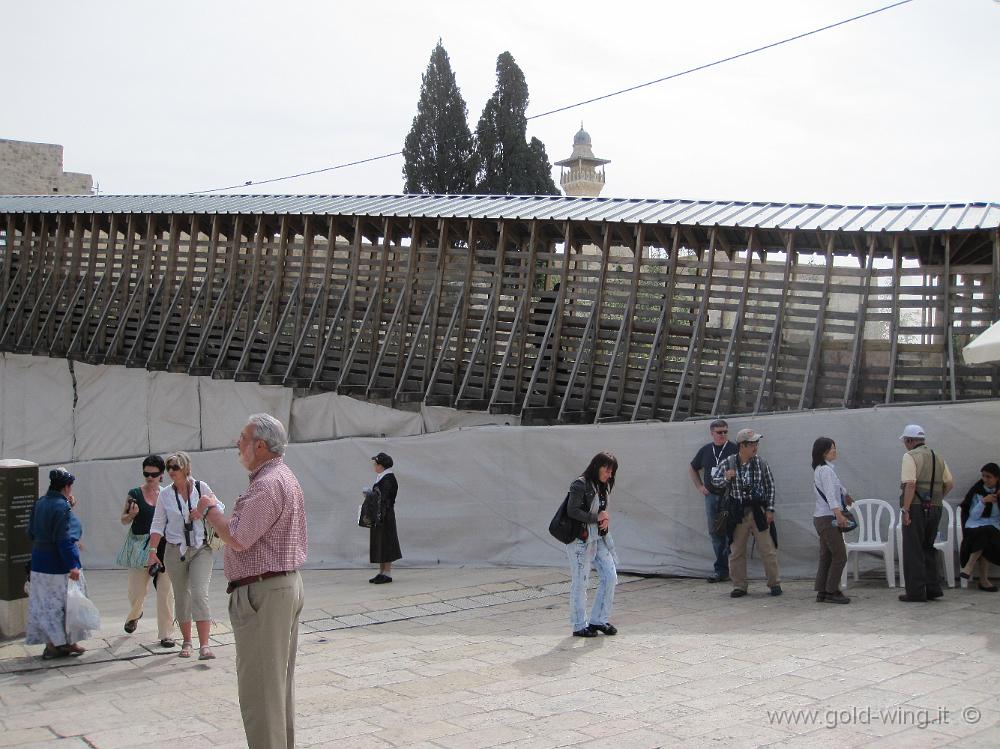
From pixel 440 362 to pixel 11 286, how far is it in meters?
11.2

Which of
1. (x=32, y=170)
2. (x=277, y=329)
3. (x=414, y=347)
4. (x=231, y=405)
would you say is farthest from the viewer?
(x=32, y=170)

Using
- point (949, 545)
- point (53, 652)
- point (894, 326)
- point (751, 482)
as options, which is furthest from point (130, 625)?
point (894, 326)

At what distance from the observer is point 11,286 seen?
69.3 feet

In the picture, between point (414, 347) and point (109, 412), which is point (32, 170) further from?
point (414, 347)

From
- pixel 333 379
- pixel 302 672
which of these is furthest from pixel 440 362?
pixel 302 672

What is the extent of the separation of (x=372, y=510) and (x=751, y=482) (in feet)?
12.8

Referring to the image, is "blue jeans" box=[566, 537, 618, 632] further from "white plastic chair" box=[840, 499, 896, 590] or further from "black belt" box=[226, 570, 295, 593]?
"black belt" box=[226, 570, 295, 593]

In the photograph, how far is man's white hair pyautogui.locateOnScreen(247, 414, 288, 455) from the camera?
180 inches

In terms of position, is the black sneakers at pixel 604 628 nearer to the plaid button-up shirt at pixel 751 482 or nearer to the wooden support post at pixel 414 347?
the plaid button-up shirt at pixel 751 482

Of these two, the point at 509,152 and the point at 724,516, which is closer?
the point at 724,516

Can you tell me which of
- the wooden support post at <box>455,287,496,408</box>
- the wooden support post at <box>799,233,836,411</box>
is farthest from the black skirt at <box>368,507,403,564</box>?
the wooden support post at <box>799,233,836,411</box>

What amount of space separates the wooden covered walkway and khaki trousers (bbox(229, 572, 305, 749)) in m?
8.60

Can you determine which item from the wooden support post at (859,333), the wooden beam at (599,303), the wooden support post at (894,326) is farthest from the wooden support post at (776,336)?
the wooden beam at (599,303)

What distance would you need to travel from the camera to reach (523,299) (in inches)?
580
